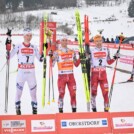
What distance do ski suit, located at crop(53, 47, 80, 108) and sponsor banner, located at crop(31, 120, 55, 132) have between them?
53cm

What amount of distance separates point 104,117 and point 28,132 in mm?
947

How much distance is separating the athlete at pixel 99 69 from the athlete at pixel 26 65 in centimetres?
73

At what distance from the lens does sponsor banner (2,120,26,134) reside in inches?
160

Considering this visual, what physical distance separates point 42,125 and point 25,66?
847 mm

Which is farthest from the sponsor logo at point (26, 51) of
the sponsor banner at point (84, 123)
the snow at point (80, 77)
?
the sponsor banner at point (84, 123)

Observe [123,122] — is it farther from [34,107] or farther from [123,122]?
[34,107]

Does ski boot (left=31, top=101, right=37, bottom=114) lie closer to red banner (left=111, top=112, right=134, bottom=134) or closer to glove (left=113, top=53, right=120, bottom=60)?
red banner (left=111, top=112, right=134, bottom=134)

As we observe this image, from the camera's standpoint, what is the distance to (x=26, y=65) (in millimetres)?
4605

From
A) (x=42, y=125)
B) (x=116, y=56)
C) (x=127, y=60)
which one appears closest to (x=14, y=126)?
(x=42, y=125)

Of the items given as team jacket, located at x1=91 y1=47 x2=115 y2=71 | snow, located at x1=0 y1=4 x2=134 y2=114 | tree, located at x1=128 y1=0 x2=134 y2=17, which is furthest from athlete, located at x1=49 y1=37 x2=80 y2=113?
tree, located at x1=128 y1=0 x2=134 y2=17

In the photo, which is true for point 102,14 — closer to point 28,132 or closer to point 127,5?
point 127,5

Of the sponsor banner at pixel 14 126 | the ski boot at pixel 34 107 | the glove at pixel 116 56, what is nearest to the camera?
the sponsor banner at pixel 14 126

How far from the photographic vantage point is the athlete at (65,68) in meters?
4.69

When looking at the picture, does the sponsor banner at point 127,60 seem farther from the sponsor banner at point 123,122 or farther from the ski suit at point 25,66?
the ski suit at point 25,66
